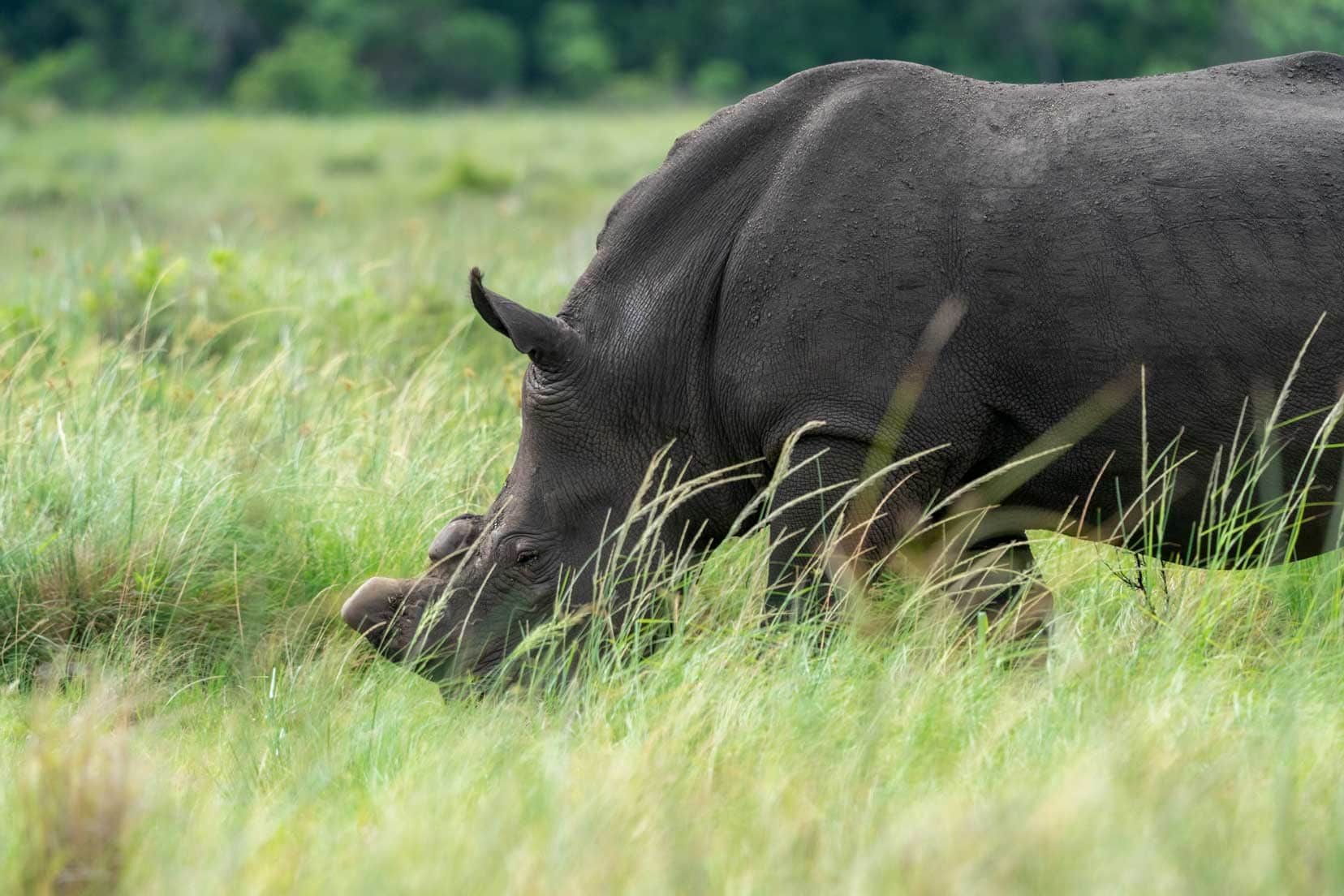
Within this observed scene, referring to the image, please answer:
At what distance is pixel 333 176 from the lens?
2239cm

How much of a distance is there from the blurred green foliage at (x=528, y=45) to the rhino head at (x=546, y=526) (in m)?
32.2

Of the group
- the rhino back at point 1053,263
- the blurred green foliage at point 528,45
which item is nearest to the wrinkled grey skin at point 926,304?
the rhino back at point 1053,263

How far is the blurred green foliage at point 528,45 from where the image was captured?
1459 inches

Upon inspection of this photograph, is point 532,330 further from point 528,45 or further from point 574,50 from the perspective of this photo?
point 528,45

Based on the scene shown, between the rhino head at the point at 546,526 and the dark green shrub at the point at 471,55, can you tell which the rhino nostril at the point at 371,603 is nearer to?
the rhino head at the point at 546,526

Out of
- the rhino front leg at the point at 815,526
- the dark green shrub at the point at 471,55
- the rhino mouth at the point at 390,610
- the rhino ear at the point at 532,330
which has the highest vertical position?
the rhino ear at the point at 532,330

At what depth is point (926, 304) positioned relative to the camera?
419 centimetres

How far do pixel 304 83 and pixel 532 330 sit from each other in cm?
3241

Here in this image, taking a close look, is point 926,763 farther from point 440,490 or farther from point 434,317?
point 434,317

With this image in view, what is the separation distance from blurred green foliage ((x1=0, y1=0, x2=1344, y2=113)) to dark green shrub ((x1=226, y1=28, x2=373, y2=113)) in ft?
0.15

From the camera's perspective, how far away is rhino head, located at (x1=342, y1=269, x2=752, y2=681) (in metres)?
4.56

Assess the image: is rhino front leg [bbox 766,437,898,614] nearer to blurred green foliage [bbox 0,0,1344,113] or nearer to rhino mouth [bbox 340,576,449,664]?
rhino mouth [bbox 340,576,449,664]

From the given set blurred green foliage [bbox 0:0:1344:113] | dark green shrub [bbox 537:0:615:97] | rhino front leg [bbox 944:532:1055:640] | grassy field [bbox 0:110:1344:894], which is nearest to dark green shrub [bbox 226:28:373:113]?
blurred green foliage [bbox 0:0:1344:113]

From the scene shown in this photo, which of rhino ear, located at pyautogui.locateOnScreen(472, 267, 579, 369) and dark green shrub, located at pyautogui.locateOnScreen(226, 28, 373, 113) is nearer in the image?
rhino ear, located at pyautogui.locateOnScreen(472, 267, 579, 369)
